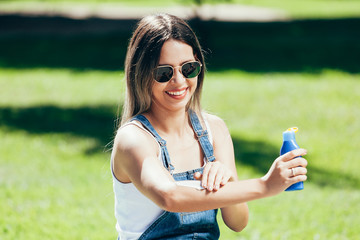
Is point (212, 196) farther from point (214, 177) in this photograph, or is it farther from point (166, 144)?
point (166, 144)

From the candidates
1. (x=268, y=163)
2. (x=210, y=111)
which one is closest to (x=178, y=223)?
(x=268, y=163)

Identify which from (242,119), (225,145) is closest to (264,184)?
(225,145)

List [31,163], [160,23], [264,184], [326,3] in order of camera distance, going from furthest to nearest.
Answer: [326,3] → [31,163] → [160,23] → [264,184]

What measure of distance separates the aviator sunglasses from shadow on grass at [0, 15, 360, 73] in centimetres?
875

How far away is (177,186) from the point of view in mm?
2070

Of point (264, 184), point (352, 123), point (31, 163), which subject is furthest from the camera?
point (352, 123)

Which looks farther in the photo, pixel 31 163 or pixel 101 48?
pixel 101 48

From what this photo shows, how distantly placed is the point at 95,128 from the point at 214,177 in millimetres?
5601

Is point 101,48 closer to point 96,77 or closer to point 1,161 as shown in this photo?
point 96,77

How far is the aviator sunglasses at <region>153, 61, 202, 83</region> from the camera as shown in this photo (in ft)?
7.67

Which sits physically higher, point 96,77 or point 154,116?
point 154,116

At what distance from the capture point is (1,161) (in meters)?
6.13

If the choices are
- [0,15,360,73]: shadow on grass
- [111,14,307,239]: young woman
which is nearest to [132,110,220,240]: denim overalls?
[111,14,307,239]: young woman

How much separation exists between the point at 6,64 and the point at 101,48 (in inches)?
98.5
